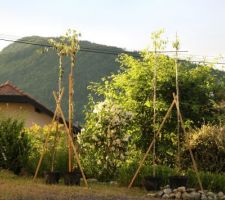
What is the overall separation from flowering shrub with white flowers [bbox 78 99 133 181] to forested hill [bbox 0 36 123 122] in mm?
80252

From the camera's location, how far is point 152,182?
1479cm

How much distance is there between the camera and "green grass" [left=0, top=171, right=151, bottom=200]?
11.7m

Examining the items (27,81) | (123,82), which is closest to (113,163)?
(123,82)

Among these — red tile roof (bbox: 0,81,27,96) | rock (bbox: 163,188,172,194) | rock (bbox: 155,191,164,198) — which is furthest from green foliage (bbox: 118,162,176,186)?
red tile roof (bbox: 0,81,27,96)

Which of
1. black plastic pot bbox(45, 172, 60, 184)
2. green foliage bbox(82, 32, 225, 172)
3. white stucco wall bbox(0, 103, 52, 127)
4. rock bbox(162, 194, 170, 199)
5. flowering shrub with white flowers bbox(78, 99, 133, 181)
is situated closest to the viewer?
rock bbox(162, 194, 170, 199)

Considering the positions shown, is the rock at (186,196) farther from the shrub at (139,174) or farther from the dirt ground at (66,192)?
the shrub at (139,174)

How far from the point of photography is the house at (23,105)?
34.4 metres

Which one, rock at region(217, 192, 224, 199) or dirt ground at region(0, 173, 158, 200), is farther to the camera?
rock at region(217, 192, 224, 199)

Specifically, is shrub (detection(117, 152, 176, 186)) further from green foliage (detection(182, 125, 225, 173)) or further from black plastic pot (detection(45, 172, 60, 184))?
black plastic pot (detection(45, 172, 60, 184))

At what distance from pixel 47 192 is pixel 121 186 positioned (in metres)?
3.57

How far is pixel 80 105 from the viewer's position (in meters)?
96.7

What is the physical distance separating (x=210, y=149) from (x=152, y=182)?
2665 mm

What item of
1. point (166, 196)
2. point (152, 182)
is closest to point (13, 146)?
point (152, 182)

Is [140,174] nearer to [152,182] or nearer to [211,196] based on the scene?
[152,182]
